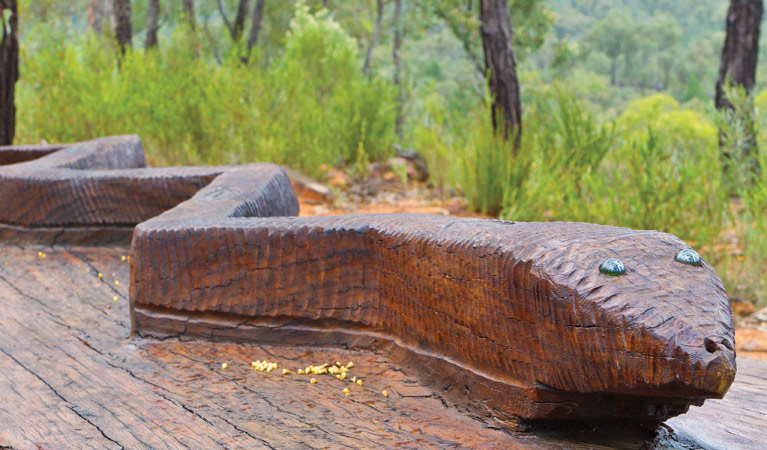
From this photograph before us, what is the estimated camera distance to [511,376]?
152 centimetres

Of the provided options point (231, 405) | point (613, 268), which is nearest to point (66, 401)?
point (231, 405)

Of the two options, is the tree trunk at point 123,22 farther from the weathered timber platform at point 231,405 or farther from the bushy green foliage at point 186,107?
the weathered timber platform at point 231,405

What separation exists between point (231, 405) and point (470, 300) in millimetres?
598

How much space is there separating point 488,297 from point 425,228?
0.30 m

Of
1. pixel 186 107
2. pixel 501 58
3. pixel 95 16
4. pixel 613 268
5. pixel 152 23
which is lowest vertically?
pixel 613 268

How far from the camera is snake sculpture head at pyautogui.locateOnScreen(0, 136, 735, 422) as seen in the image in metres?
1.28

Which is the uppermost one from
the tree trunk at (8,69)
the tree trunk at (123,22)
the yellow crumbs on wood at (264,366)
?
the tree trunk at (123,22)

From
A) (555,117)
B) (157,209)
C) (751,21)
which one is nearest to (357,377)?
(157,209)

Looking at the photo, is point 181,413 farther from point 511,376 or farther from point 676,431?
point 676,431

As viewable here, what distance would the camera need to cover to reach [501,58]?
5.61 metres

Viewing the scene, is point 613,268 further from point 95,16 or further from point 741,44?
point 95,16

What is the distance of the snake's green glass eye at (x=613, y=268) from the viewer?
1.35 m

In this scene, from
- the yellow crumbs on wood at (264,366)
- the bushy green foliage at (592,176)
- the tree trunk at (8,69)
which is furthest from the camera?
the tree trunk at (8,69)

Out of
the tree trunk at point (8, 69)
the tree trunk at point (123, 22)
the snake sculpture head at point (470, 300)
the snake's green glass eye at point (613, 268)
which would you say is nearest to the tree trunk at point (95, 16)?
the tree trunk at point (123, 22)
